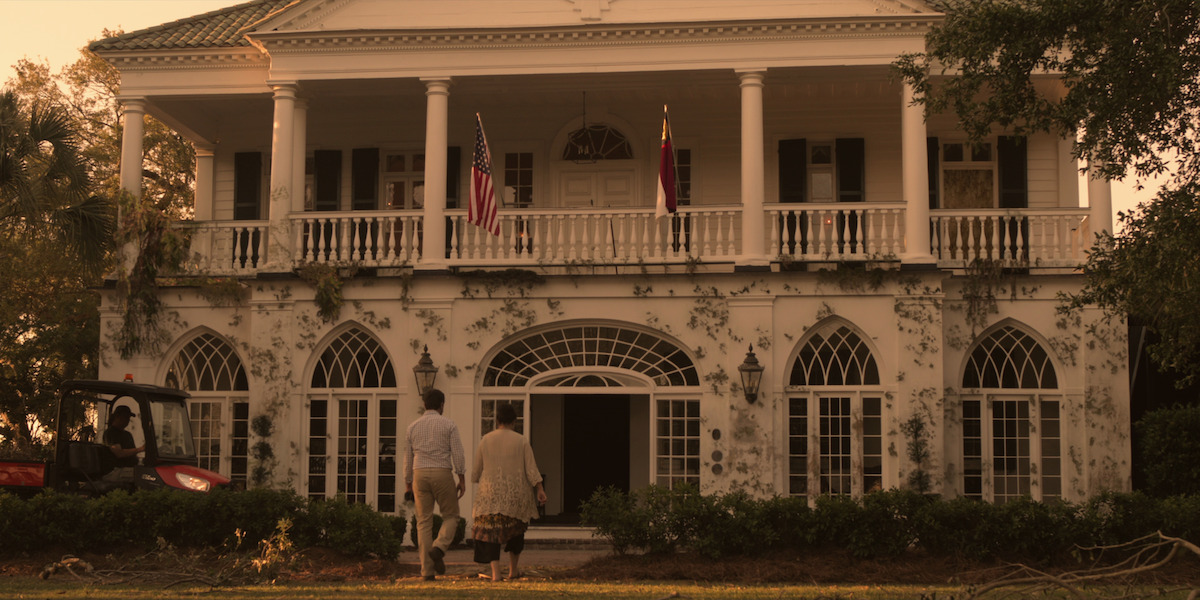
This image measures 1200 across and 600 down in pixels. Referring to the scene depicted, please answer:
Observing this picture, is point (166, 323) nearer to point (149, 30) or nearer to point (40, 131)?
point (40, 131)

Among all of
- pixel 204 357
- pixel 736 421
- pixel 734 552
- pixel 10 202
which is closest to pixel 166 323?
pixel 204 357

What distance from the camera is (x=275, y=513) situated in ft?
43.1

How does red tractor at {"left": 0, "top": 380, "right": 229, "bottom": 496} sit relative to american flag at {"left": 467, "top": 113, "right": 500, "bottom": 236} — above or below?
below

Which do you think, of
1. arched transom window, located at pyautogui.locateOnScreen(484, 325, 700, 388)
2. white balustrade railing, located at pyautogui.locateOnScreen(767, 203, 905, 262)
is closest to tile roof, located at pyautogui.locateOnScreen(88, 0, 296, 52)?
arched transom window, located at pyautogui.locateOnScreen(484, 325, 700, 388)

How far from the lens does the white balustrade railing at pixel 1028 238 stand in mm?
19000

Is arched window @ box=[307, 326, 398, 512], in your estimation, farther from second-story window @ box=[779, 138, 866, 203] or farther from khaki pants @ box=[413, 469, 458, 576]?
second-story window @ box=[779, 138, 866, 203]

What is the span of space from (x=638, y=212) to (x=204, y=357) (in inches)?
296

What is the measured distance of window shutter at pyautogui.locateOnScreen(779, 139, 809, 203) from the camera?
21.2m

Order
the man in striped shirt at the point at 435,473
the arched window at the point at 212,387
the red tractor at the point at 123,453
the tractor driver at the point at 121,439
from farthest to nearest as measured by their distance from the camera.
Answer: the arched window at the point at 212,387 < the tractor driver at the point at 121,439 < the red tractor at the point at 123,453 < the man in striped shirt at the point at 435,473

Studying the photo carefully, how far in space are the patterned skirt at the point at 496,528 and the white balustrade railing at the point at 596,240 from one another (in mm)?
7105

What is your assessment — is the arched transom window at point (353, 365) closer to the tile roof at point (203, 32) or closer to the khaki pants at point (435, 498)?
the tile roof at point (203, 32)

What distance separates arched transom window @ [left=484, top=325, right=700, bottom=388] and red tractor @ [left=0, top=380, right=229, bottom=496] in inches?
200

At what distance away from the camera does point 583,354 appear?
62.6ft

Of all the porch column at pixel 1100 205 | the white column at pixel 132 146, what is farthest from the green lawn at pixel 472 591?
the white column at pixel 132 146
